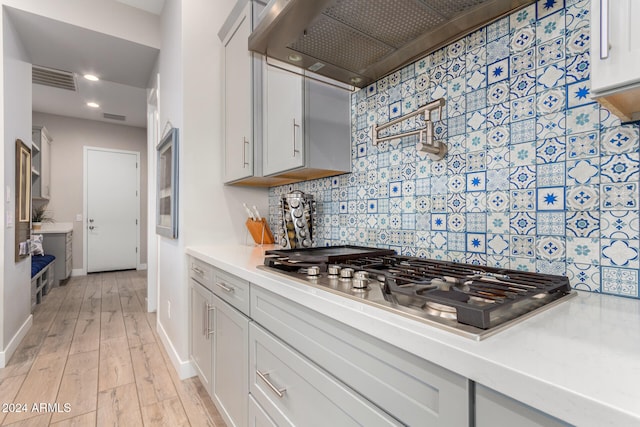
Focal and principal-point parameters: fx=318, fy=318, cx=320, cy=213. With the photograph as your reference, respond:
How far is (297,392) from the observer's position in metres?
0.96

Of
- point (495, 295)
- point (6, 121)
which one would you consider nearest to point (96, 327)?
point (6, 121)

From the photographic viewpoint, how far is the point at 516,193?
1.02 meters

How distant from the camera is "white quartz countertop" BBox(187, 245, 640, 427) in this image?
0.38m

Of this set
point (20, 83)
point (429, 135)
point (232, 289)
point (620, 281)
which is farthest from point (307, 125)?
point (20, 83)

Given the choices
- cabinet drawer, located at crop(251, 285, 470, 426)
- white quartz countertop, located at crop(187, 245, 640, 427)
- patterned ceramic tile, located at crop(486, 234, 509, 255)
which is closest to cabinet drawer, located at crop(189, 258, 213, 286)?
A: cabinet drawer, located at crop(251, 285, 470, 426)

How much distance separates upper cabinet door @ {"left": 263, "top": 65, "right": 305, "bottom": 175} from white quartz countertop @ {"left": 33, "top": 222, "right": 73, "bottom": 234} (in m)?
4.53

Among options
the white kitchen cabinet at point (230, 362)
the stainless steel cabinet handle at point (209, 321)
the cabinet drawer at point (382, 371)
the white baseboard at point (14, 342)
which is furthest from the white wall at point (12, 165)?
the cabinet drawer at point (382, 371)

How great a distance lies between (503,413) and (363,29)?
1.22m

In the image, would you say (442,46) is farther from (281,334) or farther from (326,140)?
(281,334)

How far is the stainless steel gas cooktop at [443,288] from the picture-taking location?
585mm

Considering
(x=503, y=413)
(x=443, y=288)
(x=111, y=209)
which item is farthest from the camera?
(x=111, y=209)

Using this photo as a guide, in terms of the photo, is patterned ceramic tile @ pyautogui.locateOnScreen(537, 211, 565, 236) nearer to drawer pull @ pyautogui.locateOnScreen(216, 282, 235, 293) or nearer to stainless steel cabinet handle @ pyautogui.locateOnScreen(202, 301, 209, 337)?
drawer pull @ pyautogui.locateOnScreen(216, 282, 235, 293)

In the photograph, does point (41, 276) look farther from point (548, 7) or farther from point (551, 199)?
point (548, 7)

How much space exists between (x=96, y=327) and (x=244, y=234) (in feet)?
6.30
